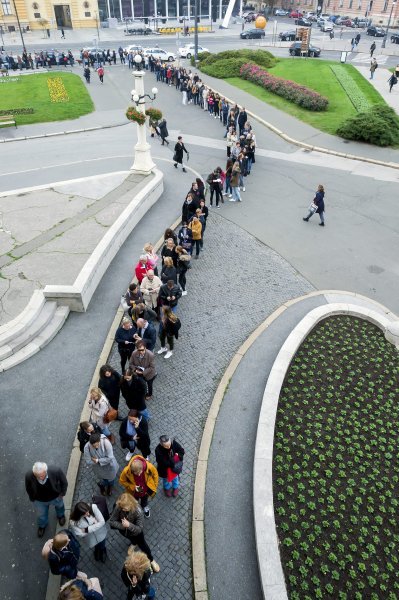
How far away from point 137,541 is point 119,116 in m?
26.1

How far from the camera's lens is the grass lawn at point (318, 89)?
2584 centimetres

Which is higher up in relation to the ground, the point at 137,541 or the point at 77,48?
the point at 137,541

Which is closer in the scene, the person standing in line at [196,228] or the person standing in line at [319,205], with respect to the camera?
the person standing in line at [196,228]

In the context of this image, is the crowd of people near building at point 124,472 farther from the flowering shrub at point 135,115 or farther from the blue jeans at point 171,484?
the flowering shrub at point 135,115

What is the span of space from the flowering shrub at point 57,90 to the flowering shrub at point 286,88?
13.5m

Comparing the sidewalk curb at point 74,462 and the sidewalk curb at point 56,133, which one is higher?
the sidewalk curb at point 74,462

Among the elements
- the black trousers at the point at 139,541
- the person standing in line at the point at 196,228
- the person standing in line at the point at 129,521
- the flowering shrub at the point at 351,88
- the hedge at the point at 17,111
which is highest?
the person standing in line at the point at 129,521

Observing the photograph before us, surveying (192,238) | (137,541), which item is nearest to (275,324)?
(192,238)

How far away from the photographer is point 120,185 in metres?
16.7

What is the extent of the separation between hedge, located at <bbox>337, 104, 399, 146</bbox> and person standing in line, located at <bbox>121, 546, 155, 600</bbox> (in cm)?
2204

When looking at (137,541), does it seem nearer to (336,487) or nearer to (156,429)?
(156,429)

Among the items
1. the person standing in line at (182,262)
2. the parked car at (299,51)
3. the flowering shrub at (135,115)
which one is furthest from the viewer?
the parked car at (299,51)

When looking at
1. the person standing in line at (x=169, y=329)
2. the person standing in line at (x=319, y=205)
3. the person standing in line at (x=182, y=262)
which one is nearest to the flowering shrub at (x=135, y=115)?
the person standing in line at (x=319, y=205)

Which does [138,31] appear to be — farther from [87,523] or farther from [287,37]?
[87,523]
